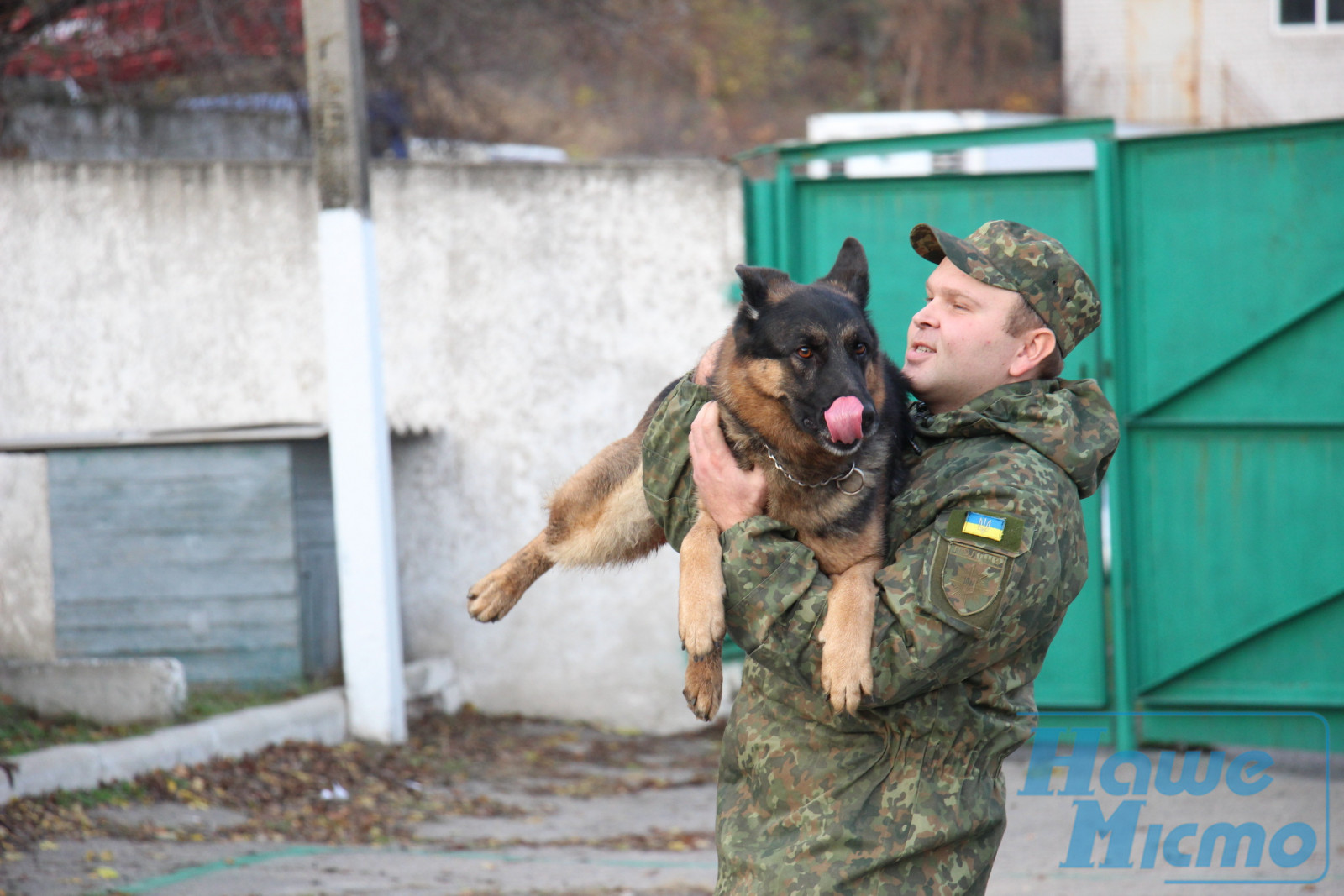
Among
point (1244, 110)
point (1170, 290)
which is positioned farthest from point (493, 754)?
point (1244, 110)

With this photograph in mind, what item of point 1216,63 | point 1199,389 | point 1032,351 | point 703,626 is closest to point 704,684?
point 703,626

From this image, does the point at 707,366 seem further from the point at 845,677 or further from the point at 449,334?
the point at 449,334

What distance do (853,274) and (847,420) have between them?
0.54m

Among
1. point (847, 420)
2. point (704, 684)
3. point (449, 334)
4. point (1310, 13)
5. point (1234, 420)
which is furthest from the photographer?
point (1310, 13)

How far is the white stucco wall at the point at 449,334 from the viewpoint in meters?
7.14

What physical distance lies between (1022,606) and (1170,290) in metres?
4.63

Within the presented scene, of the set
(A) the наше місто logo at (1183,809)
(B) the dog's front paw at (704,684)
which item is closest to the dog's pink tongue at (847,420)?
(B) the dog's front paw at (704,684)

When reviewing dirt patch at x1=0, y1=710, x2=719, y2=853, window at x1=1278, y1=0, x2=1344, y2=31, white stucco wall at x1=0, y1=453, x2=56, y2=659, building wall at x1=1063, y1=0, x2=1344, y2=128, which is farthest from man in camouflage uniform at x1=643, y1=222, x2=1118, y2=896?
window at x1=1278, y1=0, x2=1344, y2=31

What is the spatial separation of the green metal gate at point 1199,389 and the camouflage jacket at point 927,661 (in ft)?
13.1

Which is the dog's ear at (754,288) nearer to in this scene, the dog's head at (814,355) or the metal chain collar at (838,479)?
the dog's head at (814,355)

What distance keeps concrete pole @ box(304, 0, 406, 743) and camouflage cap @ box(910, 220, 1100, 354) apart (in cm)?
441

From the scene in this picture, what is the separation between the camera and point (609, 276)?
717 cm

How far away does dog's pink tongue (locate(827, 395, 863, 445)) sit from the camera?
2.39 metres

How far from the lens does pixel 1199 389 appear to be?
624cm
